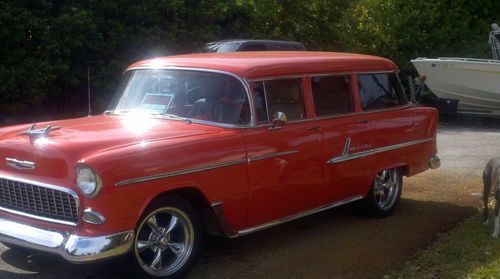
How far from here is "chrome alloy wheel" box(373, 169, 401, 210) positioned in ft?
23.0

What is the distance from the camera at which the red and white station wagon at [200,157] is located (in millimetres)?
4426

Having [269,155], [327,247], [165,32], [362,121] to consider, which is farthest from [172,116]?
[165,32]

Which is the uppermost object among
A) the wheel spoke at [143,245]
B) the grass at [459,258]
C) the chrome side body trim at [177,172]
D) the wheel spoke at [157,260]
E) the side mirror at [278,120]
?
the side mirror at [278,120]

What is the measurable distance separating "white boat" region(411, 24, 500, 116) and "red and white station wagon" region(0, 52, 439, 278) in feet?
30.6

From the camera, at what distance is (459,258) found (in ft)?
A: 18.0

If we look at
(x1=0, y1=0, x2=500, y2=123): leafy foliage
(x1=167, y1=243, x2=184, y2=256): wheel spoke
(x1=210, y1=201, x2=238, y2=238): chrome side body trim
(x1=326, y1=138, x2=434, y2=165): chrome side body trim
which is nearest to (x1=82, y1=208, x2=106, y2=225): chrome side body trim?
(x1=167, y1=243, x2=184, y2=256): wheel spoke

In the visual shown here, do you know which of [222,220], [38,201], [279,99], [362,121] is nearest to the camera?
[38,201]

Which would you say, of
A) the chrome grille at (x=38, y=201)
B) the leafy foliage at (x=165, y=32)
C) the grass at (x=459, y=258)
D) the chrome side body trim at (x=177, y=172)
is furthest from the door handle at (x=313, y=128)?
the leafy foliage at (x=165, y=32)

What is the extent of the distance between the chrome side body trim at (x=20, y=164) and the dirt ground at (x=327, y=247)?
3.05 feet

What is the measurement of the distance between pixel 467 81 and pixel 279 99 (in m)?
11.5

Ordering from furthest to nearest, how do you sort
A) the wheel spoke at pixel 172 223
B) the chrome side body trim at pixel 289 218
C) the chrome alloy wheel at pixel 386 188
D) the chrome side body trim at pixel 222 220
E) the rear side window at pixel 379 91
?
the chrome alloy wheel at pixel 386 188, the rear side window at pixel 379 91, the chrome side body trim at pixel 289 218, the chrome side body trim at pixel 222 220, the wheel spoke at pixel 172 223

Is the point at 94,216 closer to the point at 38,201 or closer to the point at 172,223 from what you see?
the point at 38,201

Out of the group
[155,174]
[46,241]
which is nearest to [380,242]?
[155,174]

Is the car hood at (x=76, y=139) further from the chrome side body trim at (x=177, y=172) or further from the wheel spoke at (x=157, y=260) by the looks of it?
the wheel spoke at (x=157, y=260)
